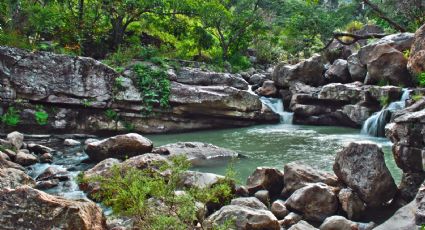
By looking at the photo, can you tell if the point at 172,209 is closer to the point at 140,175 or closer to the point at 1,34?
the point at 140,175

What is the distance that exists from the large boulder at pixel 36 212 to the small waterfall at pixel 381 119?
456 inches

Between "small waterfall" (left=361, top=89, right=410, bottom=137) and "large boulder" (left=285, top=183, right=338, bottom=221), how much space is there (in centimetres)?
856

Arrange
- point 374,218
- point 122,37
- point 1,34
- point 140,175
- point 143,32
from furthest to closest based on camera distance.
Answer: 1. point 143,32
2. point 122,37
3. point 1,34
4. point 374,218
5. point 140,175

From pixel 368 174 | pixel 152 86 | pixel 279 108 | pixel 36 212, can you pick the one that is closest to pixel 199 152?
pixel 368 174

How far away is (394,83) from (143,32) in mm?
11356

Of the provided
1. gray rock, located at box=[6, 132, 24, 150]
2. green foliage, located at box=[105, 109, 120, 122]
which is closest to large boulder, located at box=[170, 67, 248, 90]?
green foliage, located at box=[105, 109, 120, 122]

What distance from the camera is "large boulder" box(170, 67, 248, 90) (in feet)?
51.6

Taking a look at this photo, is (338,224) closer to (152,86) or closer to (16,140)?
(16,140)

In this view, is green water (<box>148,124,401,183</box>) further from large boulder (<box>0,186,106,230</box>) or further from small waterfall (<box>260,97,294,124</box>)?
large boulder (<box>0,186,106,230</box>)

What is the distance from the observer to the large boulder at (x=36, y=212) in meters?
4.32

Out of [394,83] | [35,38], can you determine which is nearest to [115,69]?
[35,38]

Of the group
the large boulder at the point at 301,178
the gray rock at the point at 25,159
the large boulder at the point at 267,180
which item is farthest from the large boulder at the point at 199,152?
the large boulder at the point at 301,178

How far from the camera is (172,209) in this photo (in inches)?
171

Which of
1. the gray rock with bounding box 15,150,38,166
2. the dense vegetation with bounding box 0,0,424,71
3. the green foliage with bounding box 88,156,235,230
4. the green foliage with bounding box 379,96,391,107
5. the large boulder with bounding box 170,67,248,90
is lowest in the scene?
the gray rock with bounding box 15,150,38,166
